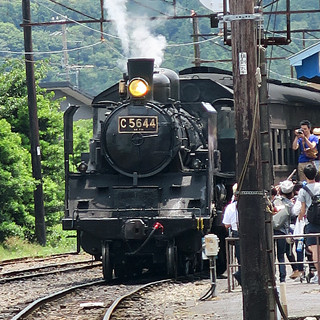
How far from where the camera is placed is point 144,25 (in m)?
24.2

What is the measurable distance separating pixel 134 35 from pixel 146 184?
795 centimetres

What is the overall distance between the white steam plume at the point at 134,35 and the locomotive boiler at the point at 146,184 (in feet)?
13.9

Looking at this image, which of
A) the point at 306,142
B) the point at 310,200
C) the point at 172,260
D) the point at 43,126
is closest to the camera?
the point at 310,200

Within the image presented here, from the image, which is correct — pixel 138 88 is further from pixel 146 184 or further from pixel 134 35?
pixel 134 35

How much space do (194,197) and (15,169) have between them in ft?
35.8

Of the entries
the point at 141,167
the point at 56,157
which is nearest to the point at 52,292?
the point at 141,167

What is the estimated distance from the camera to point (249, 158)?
31.9 ft

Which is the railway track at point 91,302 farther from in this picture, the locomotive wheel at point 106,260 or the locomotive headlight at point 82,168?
the locomotive headlight at point 82,168

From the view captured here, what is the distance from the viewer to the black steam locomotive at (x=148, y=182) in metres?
15.3

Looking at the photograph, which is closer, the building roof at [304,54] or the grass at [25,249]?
the building roof at [304,54]

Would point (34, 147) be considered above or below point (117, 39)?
below

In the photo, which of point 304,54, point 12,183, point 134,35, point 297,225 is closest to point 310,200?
point 297,225

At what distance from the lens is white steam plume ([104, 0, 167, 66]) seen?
21.1 m

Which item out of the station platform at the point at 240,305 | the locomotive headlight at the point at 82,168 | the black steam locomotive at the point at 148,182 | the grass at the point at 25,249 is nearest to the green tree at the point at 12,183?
the grass at the point at 25,249
